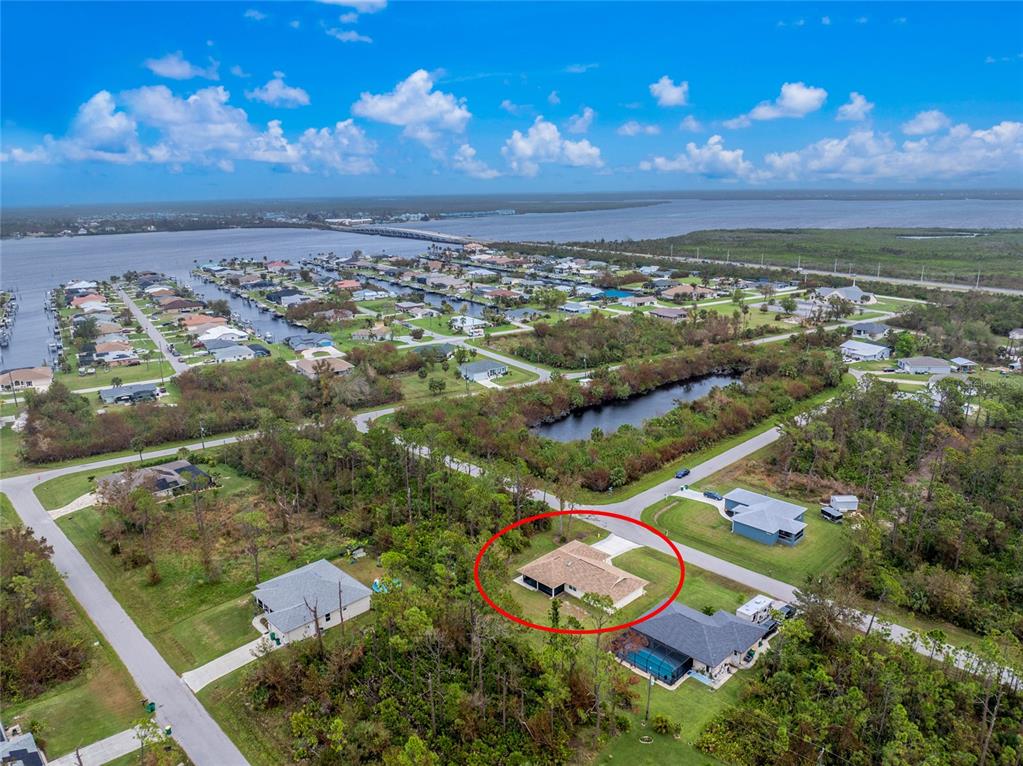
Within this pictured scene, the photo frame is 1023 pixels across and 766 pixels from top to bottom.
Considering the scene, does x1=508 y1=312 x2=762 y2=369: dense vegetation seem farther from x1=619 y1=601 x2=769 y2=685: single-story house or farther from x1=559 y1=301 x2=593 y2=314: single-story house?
x1=619 y1=601 x2=769 y2=685: single-story house

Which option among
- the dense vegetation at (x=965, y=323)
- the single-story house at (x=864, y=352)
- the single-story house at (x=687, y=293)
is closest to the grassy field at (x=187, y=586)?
the single-story house at (x=864, y=352)

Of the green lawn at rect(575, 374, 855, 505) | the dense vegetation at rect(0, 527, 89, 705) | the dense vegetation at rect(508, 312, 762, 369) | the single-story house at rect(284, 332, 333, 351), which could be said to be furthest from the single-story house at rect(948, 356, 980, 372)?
the dense vegetation at rect(0, 527, 89, 705)

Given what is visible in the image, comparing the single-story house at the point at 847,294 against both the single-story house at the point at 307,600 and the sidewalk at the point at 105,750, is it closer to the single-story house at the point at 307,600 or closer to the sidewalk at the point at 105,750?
the single-story house at the point at 307,600

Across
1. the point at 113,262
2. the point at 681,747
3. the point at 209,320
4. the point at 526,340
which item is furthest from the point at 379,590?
the point at 113,262

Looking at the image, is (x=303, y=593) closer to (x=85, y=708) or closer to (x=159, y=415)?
(x=85, y=708)

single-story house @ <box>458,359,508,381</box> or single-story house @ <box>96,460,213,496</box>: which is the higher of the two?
single-story house @ <box>458,359,508,381</box>
